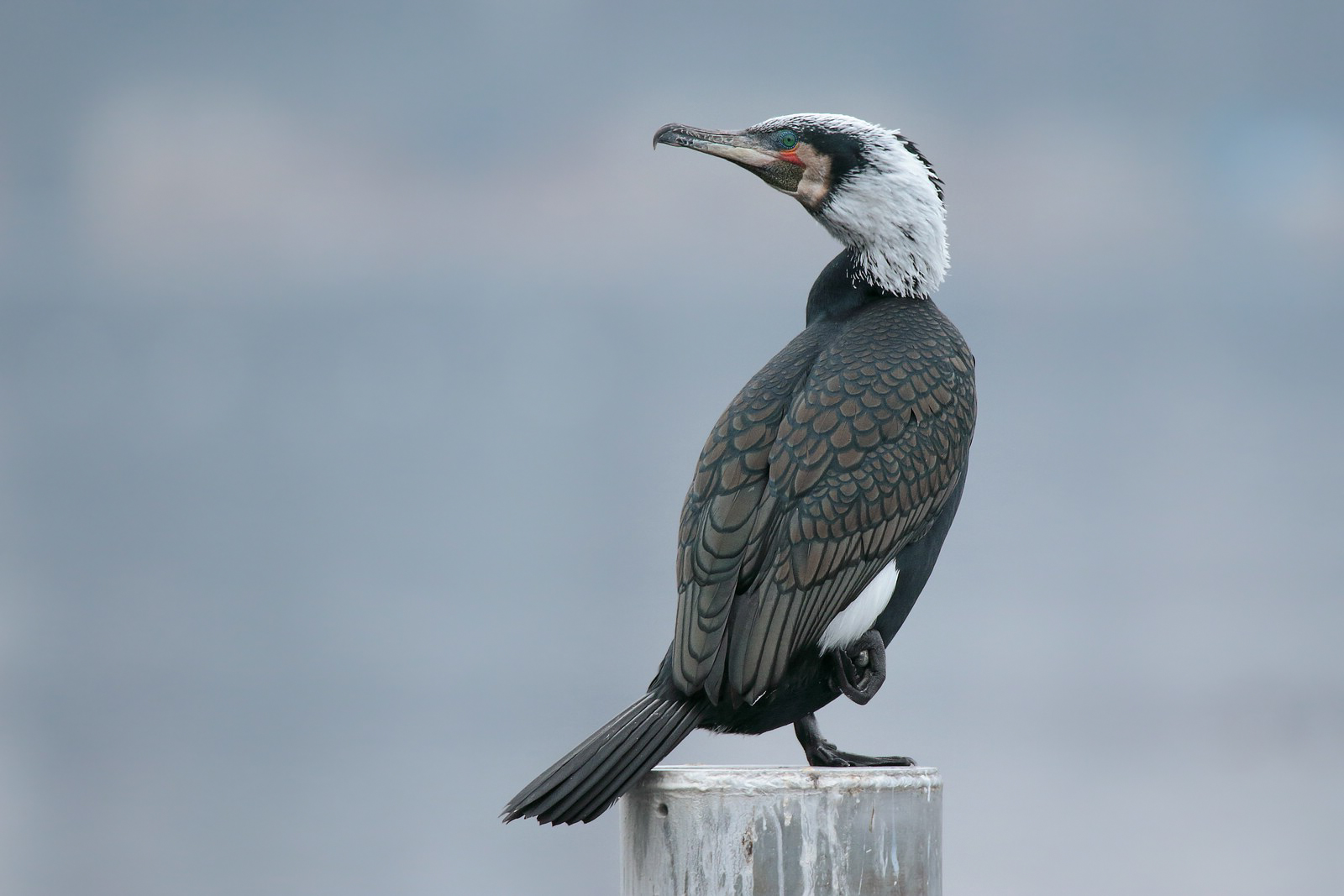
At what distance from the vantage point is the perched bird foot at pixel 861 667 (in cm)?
386

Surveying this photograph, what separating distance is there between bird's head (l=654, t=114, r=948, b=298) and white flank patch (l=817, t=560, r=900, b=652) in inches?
39.7

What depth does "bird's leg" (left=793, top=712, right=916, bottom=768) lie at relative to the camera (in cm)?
394

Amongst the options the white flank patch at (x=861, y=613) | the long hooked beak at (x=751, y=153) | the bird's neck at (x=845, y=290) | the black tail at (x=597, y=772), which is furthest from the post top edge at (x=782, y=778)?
the long hooked beak at (x=751, y=153)

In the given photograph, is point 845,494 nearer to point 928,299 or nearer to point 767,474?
point 767,474

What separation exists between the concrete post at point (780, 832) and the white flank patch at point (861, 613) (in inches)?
15.3

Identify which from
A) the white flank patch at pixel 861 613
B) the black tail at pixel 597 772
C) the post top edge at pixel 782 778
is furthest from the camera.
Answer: the white flank patch at pixel 861 613

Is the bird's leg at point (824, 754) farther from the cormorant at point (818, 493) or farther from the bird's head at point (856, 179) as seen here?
the bird's head at point (856, 179)

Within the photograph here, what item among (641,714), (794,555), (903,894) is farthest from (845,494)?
(903,894)

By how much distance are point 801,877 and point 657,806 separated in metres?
0.42

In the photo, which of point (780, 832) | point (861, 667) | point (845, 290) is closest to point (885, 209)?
point (845, 290)

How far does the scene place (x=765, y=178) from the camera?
4352 millimetres

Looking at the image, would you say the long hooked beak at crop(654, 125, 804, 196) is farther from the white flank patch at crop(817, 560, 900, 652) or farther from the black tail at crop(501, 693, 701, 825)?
the black tail at crop(501, 693, 701, 825)

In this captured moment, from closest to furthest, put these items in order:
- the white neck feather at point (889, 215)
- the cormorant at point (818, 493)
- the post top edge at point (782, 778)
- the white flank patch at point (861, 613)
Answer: the post top edge at point (782, 778) → the cormorant at point (818, 493) → the white flank patch at point (861, 613) → the white neck feather at point (889, 215)

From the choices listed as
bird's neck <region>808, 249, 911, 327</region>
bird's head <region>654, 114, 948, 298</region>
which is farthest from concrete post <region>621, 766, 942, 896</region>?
bird's head <region>654, 114, 948, 298</region>
